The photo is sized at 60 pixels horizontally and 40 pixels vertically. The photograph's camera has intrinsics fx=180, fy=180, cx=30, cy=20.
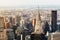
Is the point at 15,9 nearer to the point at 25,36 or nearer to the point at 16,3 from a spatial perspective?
the point at 16,3

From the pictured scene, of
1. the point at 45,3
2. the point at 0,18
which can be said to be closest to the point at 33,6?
the point at 45,3

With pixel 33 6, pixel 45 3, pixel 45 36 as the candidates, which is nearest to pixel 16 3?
pixel 33 6

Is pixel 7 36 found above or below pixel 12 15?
below

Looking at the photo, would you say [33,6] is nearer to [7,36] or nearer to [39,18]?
[39,18]

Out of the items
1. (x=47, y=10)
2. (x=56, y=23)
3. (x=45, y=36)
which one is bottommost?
(x=45, y=36)

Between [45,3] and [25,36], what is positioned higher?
[45,3]

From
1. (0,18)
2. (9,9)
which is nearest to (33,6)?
(9,9)

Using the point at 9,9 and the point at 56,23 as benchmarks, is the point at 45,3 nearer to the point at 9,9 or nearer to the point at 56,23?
the point at 56,23
